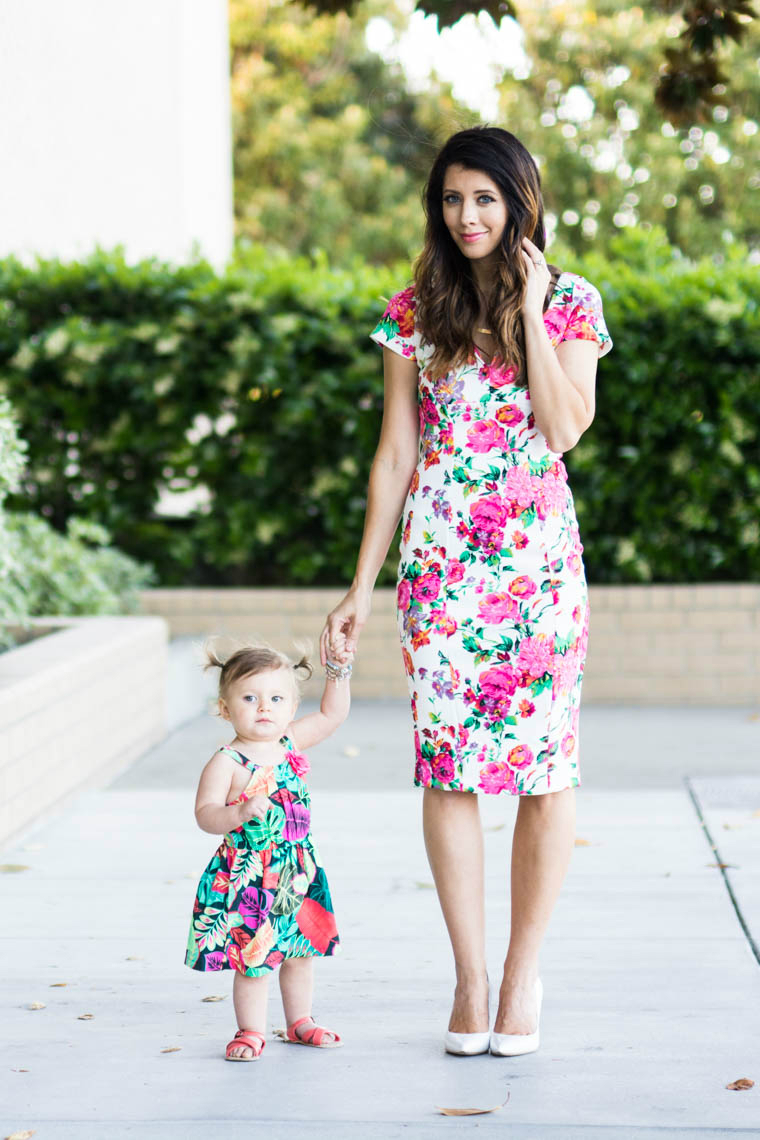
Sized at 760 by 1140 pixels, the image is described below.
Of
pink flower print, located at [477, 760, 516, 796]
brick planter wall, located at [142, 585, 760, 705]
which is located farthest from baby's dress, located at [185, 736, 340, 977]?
brick planter wall, located at [142, 585, 760, 705]

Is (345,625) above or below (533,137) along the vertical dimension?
below

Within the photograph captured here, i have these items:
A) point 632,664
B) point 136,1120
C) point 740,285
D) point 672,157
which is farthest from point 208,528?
point 672,157

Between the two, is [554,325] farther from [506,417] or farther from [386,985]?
[386,985]

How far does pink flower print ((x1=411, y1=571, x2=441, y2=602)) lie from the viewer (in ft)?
9.36

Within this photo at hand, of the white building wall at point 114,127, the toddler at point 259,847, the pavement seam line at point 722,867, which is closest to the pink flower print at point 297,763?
the toddler at point 259,847

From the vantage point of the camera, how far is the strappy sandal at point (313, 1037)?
2930 mm

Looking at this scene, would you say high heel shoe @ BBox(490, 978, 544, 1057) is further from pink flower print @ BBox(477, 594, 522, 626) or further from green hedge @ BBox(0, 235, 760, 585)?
green hedge @ BBox(0, 235, 760, 585)

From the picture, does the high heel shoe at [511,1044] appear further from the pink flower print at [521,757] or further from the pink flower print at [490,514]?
the pink flower print at [490,514]

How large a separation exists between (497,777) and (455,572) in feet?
1.38

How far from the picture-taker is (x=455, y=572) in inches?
112

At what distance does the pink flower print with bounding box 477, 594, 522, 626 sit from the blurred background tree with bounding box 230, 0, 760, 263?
1919cm

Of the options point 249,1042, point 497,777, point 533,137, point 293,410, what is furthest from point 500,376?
point 533,137

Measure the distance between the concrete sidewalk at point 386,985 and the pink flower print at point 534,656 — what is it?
0.78 m

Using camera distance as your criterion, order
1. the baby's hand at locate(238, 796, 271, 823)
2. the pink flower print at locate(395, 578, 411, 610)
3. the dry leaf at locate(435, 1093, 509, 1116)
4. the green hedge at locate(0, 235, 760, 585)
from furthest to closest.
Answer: the green hedge at locate(0, 235, 760, 585), the pink flower print at locate(395, 578, 411, 610), the baby's hand at locate(238, 796, 271, 823), the dry leaf at locate(435, 1093, 509, 1116)
